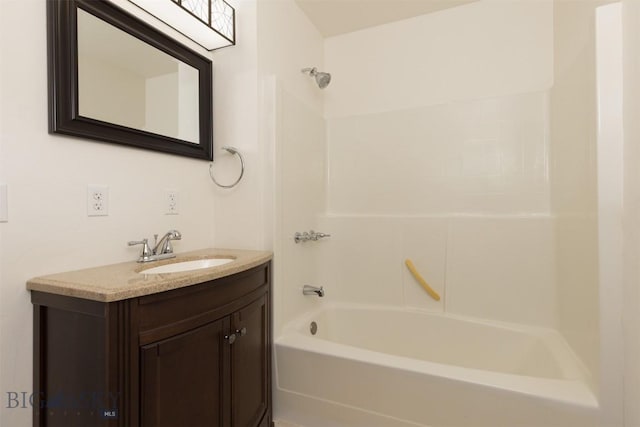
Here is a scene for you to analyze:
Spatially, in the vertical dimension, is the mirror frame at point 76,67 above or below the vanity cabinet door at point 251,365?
above

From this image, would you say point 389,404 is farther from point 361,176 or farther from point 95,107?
point 95,107

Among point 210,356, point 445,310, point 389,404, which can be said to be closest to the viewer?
point 210,356

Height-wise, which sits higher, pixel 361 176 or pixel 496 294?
pixel 361 176

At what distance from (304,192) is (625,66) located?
5.08 feet

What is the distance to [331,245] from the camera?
2.28 m

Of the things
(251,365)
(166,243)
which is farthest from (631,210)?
→ (166,243)

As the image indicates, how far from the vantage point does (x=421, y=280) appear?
2.01 metres

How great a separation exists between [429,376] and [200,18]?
6.24 feet

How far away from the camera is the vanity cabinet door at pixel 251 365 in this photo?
1189 millimetres

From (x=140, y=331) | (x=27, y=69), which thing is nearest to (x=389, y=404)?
(x=140, y=331)

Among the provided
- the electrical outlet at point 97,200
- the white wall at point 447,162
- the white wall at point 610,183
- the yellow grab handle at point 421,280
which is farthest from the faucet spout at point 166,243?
the white wall at point 610,183

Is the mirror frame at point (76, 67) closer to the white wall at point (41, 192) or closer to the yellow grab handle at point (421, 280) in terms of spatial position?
the white wall at point (41, 192)

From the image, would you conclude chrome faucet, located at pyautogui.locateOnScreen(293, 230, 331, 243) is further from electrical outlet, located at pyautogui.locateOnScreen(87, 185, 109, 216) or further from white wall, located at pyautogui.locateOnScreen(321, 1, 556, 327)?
electrical outlet, located at pyautogui.locateOnScreen(87, 185, 109, 216)

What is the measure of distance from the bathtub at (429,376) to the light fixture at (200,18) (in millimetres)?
1590
